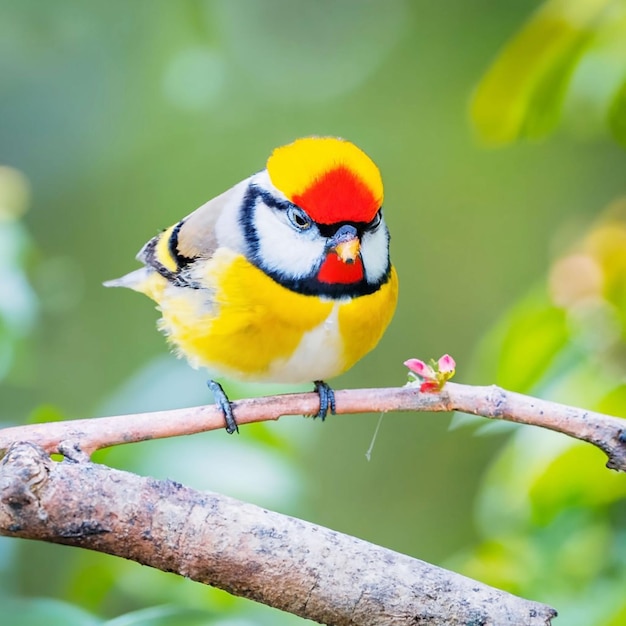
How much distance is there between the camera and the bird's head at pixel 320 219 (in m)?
1.78

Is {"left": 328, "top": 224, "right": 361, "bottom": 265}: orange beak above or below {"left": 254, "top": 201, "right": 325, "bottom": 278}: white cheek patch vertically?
below

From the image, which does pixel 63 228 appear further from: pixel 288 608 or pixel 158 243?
pixel 288 608

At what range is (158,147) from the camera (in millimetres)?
3908

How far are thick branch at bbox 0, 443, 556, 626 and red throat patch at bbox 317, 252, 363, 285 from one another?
61 centimetres

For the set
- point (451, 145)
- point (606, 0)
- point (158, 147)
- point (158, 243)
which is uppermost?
point (451, 145)

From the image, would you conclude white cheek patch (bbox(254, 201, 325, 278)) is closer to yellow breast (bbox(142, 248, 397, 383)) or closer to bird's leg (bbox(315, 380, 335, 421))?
yellow breast (bbox(142, 248, 397, 383))

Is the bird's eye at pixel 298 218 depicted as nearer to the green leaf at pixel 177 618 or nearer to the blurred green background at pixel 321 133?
the green leaf at pixel 177 618

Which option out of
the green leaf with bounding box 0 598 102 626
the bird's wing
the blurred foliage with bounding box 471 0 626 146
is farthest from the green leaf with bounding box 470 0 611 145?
the green leaf with bounding box 0 598 102 626

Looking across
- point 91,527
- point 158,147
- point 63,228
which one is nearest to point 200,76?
point 158,147

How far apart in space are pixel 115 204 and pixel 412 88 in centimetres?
126

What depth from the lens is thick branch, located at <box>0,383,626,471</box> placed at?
1.59m

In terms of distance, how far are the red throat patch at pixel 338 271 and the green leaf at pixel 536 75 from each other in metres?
0.43

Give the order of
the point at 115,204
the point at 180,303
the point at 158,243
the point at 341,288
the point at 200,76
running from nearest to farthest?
the point at 341,288
the point at 180,303
the point at 158,243
the point at 200,76
the point at 115,204

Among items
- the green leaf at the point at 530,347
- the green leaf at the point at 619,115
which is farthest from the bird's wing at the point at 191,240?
the green leaf at the point at 619,115
